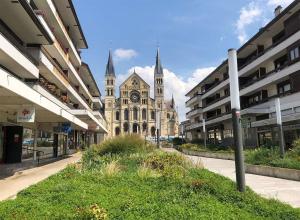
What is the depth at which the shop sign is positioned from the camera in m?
17.6

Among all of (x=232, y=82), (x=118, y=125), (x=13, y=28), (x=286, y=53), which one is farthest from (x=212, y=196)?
(x=118, y=125)

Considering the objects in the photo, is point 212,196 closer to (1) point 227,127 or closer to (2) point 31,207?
(2) point 31,207

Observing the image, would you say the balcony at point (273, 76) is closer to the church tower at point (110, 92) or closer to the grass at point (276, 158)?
the grass at point (276, 158)

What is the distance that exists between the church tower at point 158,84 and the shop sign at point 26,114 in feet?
346

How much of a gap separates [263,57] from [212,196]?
31.9 metres

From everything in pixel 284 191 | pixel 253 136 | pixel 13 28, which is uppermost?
pixel 13 28

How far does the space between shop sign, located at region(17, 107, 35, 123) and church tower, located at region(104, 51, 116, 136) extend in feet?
332

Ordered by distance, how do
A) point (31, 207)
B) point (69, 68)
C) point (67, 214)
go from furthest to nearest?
1. point (69, 68)
2. point (31, 207)
3. point (67, 214)

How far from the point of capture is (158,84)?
128 m

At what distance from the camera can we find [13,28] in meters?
21.2

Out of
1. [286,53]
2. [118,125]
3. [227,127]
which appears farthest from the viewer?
[118,125]

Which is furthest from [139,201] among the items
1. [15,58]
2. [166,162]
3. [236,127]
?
[15,58]

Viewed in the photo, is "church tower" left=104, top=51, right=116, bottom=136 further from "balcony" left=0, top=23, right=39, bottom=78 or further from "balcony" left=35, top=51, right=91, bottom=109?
"balcony" left=0, top=23, right=39, bottom=78

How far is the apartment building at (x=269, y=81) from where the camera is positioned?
30.4 meters
